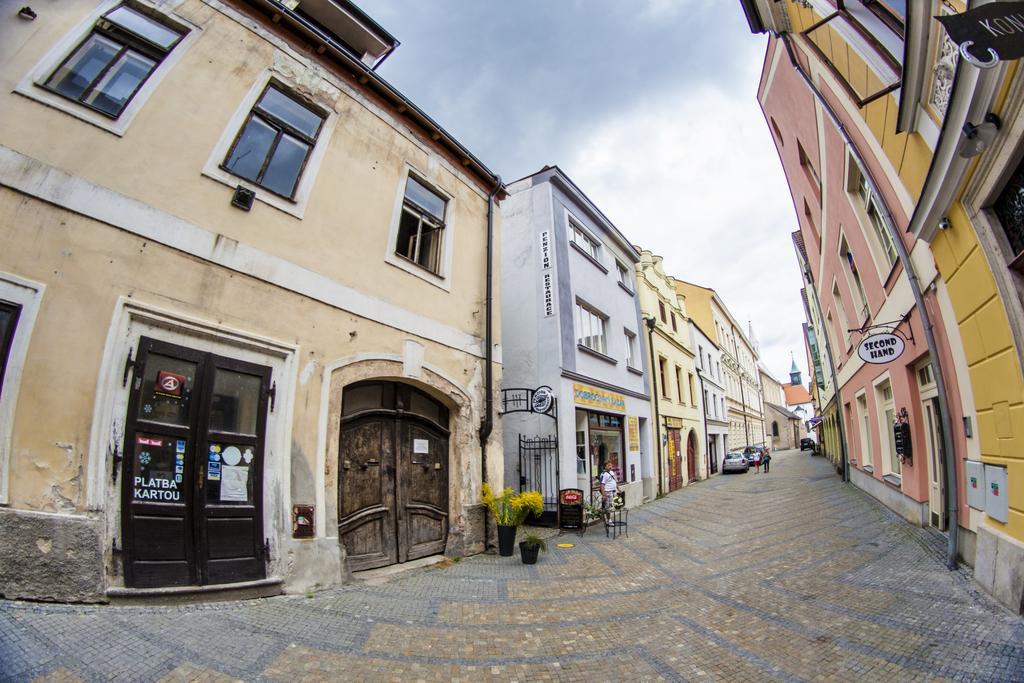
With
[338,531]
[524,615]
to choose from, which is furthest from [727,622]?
[338,531]

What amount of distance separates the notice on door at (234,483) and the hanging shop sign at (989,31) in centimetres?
702

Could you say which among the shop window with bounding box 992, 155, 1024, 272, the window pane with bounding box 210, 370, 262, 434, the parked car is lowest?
the parked car

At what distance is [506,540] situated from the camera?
23.1 ft

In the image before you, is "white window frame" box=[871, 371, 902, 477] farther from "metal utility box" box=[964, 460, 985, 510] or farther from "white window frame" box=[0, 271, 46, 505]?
"white window frame" box=[0, 271, 46, 505]

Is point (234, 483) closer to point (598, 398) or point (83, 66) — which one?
point (83, 66)

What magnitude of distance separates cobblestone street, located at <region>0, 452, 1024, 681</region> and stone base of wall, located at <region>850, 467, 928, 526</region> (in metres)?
0.94

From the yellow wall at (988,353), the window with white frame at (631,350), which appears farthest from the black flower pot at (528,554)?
the window with white frame at (631,350)

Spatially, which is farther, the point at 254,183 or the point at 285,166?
the point at 285,166

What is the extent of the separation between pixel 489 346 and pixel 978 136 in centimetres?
660

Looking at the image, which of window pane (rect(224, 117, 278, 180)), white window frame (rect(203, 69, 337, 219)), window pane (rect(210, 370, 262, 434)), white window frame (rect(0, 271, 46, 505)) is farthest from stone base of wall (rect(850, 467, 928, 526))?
white window frame (rect(0, 271, 46, 505))

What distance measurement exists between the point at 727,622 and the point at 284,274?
6.28 metres

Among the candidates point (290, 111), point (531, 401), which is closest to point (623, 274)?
point (531, 401)

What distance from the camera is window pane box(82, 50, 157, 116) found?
14.0 ft

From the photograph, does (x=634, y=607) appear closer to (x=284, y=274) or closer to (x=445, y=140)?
(x=284, y=274)
